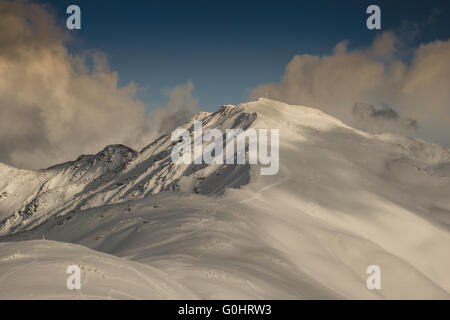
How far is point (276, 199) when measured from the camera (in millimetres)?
83875

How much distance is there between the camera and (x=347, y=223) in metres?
87.6

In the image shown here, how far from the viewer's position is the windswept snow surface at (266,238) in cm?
2689

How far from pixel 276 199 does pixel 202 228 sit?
35003 millimetres

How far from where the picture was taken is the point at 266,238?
5269cm

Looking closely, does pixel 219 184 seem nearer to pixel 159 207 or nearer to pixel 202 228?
pixel 159 207

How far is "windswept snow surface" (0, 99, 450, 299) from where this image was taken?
2689cm

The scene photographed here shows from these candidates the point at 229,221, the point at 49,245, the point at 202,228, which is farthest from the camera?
the point at 229,221
